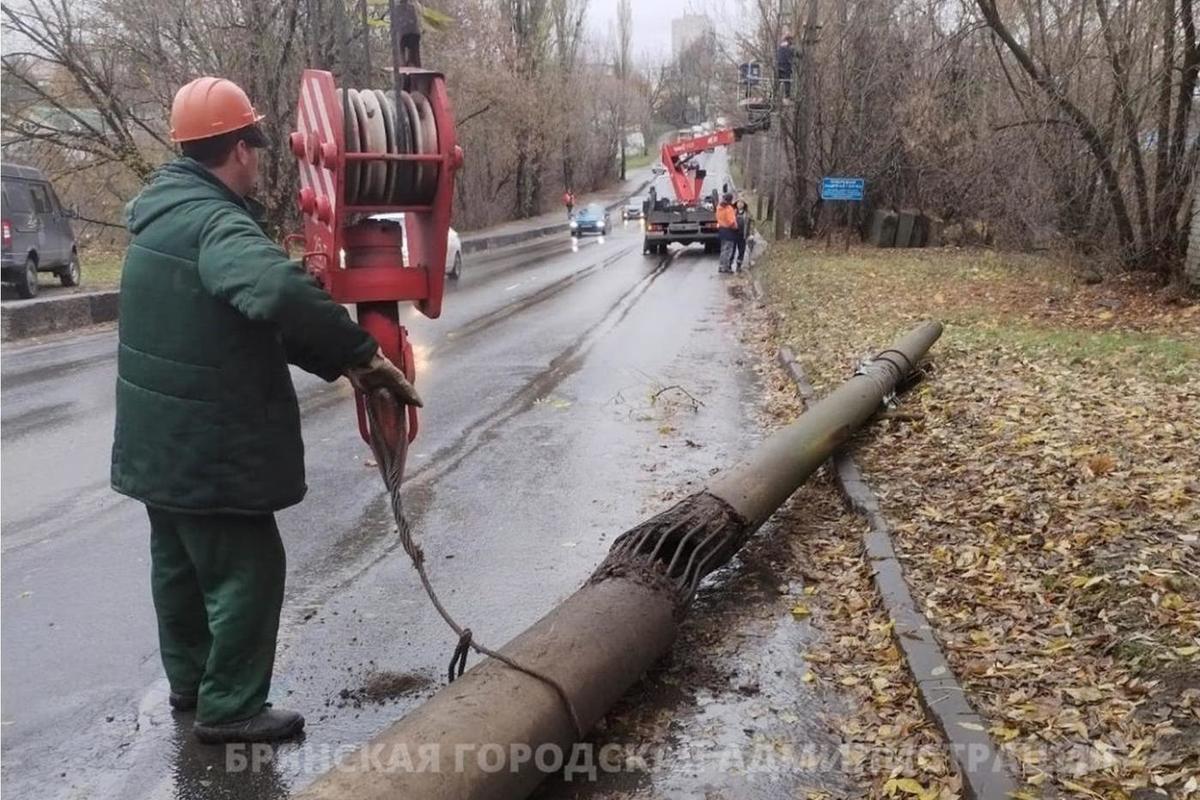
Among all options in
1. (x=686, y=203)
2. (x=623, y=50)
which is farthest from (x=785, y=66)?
(x=623, y=50)

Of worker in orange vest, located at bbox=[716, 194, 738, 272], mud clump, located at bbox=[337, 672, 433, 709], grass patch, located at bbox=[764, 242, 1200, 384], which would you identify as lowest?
mud clump, located at bbox=[337, 672, 433, 709]

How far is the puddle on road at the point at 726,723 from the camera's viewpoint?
3439 mm

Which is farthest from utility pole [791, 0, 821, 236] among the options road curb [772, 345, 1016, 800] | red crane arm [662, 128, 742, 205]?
road curb [772, 345, 1016, 800]

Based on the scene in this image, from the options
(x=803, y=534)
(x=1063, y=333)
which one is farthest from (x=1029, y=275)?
(x=803, y=534)

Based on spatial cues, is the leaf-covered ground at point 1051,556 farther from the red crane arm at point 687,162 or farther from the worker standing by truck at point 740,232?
the red crane arm at point 687,162

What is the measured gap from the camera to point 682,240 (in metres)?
28.8

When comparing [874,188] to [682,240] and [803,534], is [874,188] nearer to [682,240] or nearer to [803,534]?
[682,240]

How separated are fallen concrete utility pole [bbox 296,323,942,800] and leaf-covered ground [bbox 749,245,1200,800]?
658 mm

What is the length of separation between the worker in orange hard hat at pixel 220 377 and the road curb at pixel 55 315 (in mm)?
13000

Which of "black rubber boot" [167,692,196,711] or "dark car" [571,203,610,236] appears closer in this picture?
"black rubber boot" [167,692,196,711]

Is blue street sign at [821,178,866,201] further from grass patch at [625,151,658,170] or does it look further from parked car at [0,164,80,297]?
grass patch at [625,151,658,170]

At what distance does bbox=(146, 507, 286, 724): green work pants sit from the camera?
11.2ft

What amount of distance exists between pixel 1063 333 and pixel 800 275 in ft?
29.1

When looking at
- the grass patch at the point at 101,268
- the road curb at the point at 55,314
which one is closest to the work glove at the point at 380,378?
the road curb at the point at 55,314
